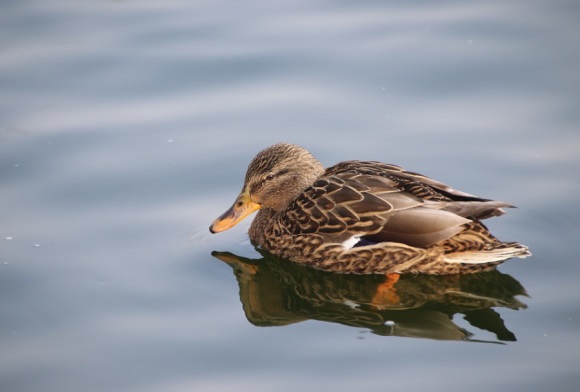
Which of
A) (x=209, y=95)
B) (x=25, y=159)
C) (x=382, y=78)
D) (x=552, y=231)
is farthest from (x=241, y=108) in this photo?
(x=552, y=231)

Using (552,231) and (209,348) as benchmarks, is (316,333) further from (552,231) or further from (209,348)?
(552,231)

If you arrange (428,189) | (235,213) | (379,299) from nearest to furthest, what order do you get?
(379,299), (428,189), (235,213)

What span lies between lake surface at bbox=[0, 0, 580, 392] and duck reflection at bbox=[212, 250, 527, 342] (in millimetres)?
24

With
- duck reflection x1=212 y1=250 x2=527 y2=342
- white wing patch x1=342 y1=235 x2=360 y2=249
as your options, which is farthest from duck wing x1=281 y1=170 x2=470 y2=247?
duck reflection x1=212 y1=250 x2=527 y2=342

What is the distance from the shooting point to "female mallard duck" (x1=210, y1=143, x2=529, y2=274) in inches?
348

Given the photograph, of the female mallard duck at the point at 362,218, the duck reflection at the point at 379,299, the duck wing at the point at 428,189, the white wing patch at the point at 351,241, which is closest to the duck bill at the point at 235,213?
the female mallard duck at the point at 362,218

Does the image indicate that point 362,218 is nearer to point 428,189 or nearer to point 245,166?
point 428,189

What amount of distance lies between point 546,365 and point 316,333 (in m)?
1.74

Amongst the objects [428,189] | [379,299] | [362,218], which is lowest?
[379,299]

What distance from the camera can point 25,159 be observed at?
34.8 ft

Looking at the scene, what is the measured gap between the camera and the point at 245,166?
1056 cm

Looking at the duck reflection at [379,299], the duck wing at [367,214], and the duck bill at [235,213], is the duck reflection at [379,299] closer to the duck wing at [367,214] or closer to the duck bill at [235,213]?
the duck bill at [235,213]

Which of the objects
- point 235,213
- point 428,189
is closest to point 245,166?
point 235,213

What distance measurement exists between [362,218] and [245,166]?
1853 millimetres
